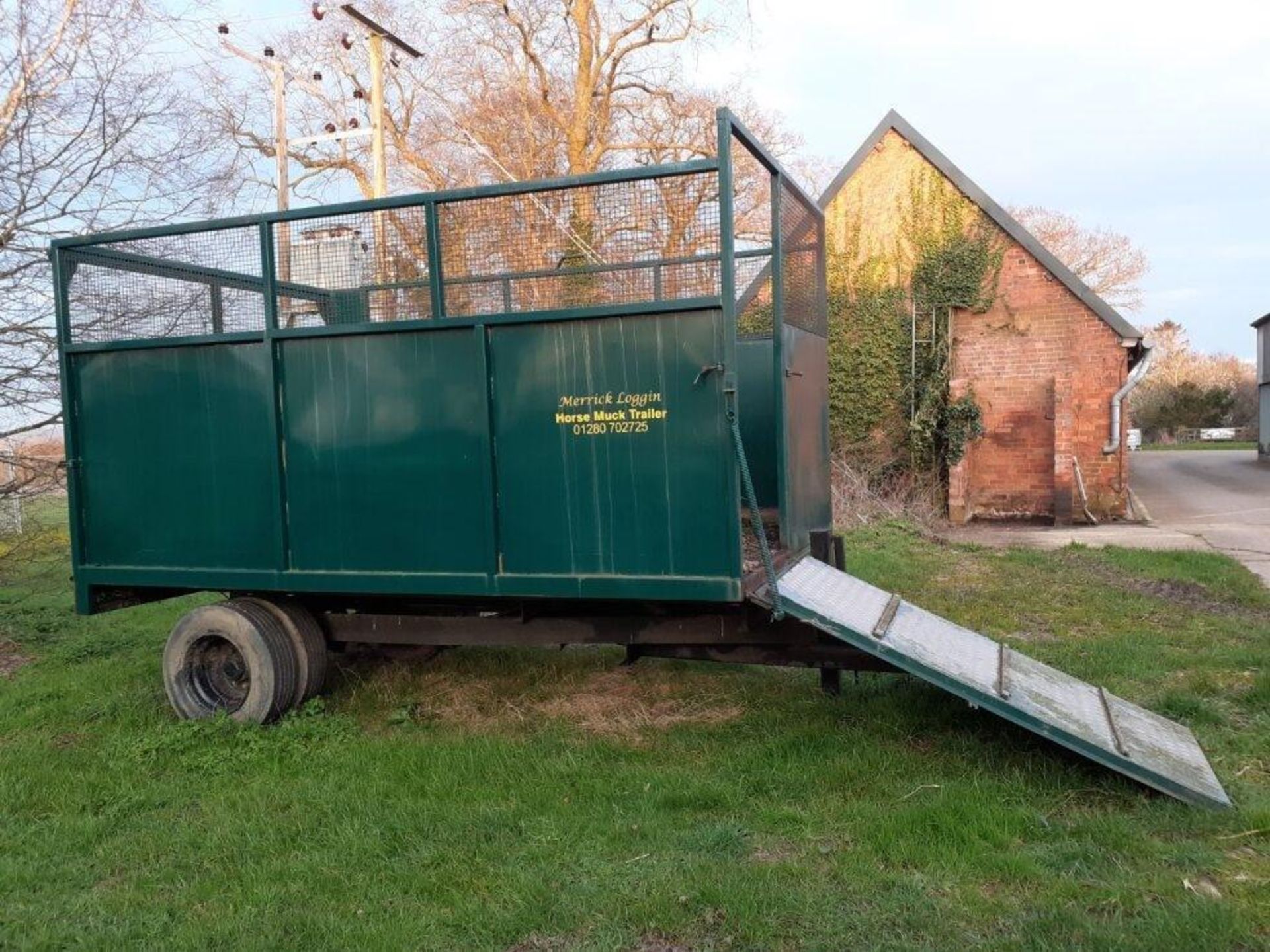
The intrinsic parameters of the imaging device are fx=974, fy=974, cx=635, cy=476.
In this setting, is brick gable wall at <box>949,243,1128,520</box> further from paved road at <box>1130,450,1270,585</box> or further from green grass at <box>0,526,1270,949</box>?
green grass at <box>0,526,1270,949</box>

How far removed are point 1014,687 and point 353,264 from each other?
4.15 metres

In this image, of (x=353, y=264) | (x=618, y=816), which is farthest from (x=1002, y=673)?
(x=353, y=264)

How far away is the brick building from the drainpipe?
Answer: 44mm

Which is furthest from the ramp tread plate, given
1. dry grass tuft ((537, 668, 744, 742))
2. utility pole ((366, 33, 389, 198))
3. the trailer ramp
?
utility pole ((366, 33, 389, 198))

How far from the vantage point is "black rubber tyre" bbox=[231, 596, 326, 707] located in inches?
224

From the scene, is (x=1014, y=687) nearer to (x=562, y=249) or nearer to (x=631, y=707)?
(x=631, y=707)

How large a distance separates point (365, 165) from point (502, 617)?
20.7m

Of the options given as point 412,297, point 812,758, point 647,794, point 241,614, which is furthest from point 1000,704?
point 241,614

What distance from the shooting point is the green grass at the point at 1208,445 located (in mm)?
47334

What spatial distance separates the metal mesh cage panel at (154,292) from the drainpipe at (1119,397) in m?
14.1

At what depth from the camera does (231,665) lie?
5.84 m

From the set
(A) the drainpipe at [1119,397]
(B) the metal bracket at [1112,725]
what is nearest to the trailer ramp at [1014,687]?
(B) the metal bracket at [1112,725]

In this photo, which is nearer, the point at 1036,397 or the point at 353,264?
the point at 353,264

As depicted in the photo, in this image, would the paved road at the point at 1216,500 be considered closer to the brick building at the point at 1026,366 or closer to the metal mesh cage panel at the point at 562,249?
the brick building at the point at 1026,366
